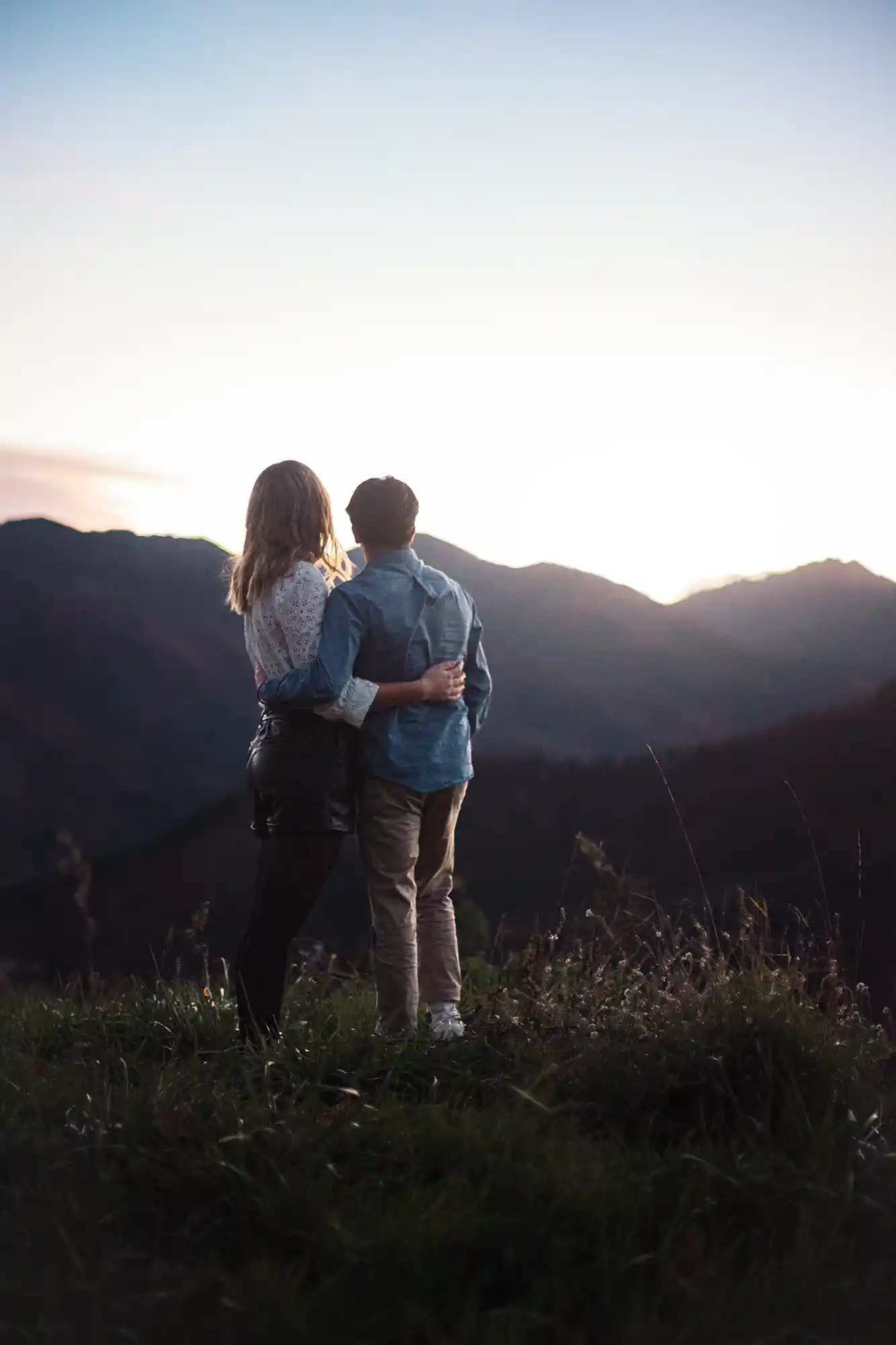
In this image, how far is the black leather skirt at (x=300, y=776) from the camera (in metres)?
3.81

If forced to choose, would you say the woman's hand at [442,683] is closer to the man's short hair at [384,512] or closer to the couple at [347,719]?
the couple at [347,719]

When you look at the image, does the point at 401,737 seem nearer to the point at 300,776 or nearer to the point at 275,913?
the point at 300,776

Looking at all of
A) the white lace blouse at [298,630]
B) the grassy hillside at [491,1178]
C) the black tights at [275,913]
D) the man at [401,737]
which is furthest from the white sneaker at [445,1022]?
the white lace blouse at [298,630]

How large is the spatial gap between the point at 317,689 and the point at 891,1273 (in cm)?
223

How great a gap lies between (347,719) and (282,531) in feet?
2.25

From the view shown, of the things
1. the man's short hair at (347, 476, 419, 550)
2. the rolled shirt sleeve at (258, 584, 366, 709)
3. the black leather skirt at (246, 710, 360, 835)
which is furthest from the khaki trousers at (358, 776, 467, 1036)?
the man's short hair at (347, 476, 419, 550)

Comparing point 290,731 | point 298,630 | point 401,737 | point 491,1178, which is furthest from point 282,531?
point 491,1178

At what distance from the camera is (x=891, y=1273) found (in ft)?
7.63

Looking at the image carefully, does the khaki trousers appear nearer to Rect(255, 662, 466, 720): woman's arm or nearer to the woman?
the woman

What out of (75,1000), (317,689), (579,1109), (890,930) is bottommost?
(75,1000)

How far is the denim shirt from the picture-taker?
3.87 meters

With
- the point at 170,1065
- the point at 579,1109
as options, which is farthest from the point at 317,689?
the point at 579,1109

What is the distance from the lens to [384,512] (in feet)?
13.4

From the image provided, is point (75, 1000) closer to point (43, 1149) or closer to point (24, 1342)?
point (43, 1149)
